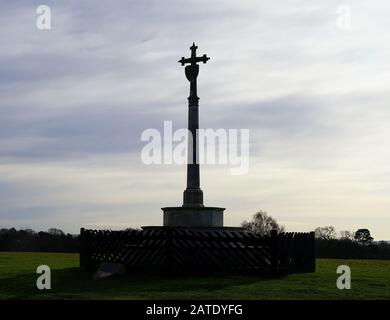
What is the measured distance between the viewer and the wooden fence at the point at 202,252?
889 inches

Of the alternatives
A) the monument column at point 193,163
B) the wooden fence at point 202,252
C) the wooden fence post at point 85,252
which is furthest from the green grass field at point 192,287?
the monument column at point 193,163

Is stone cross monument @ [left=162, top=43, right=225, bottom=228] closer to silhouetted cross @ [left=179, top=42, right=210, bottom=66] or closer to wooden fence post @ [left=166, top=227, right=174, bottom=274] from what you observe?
silhouetted cross @ [left=179, top=42, right=210, bottom=66]

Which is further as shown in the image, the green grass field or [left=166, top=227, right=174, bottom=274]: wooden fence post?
[left=166, top=227, right=174, bottom=274]: wooden fence post

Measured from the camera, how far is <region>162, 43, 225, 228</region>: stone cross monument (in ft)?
87.7

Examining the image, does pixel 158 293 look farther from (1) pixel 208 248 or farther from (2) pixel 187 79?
(2) pixel 187 79

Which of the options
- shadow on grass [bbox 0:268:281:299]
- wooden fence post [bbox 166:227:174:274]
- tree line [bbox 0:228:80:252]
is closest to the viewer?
shadow on grass [bbox 0:268:281:299]

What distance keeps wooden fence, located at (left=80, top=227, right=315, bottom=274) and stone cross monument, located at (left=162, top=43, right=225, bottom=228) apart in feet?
8.34

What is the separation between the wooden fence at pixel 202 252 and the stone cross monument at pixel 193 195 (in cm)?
254

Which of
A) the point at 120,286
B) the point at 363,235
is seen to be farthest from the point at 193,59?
the point at 363,235

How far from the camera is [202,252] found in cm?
2288

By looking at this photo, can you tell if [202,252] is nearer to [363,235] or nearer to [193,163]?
[193,163]

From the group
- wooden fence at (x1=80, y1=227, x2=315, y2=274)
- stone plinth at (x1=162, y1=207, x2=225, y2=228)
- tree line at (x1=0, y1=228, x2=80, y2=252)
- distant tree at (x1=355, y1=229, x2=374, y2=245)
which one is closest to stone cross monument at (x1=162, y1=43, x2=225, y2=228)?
stone plinth at (x1=162, y1=207, x2=225, y2=228)
